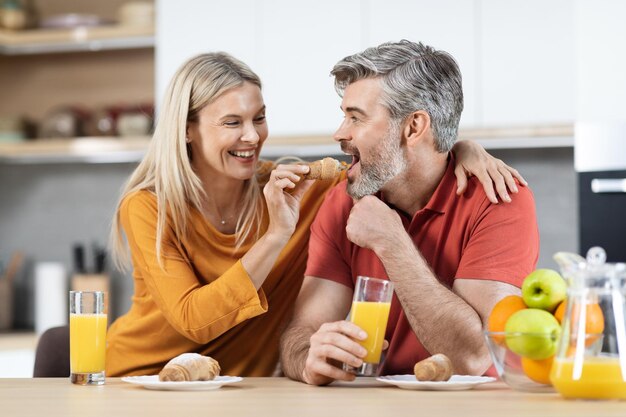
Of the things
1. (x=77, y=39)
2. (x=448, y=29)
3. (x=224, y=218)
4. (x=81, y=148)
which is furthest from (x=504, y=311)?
(x=77, y=39)

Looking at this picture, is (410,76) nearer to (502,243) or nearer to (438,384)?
(502,243)

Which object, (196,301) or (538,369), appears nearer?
(538,369)

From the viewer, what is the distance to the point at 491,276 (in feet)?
6.71

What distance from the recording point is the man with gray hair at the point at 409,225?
79.4 inches

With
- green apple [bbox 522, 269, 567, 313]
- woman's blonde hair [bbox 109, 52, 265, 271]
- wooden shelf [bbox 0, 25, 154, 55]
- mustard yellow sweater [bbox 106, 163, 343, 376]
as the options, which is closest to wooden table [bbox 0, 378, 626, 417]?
Result: green apple [bbox 522, 269, 567, 313]

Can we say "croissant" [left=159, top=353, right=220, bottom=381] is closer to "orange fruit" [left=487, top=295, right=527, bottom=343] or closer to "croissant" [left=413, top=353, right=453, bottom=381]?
"croissant" [left=413, top=353, right=453, bottom=381]

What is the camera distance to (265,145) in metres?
3.75

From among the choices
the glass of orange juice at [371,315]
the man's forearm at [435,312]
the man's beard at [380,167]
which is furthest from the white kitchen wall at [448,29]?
the glass of orange juice at [371,315]

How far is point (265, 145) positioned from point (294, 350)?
1851 mm

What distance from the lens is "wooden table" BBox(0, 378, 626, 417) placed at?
1.35 meters

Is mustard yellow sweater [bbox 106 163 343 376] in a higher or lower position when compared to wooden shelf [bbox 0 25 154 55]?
lower

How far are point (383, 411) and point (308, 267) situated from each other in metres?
0.95

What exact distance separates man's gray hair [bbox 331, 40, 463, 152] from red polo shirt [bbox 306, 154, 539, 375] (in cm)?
15

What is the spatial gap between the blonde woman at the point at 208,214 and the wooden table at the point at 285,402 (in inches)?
25.2
